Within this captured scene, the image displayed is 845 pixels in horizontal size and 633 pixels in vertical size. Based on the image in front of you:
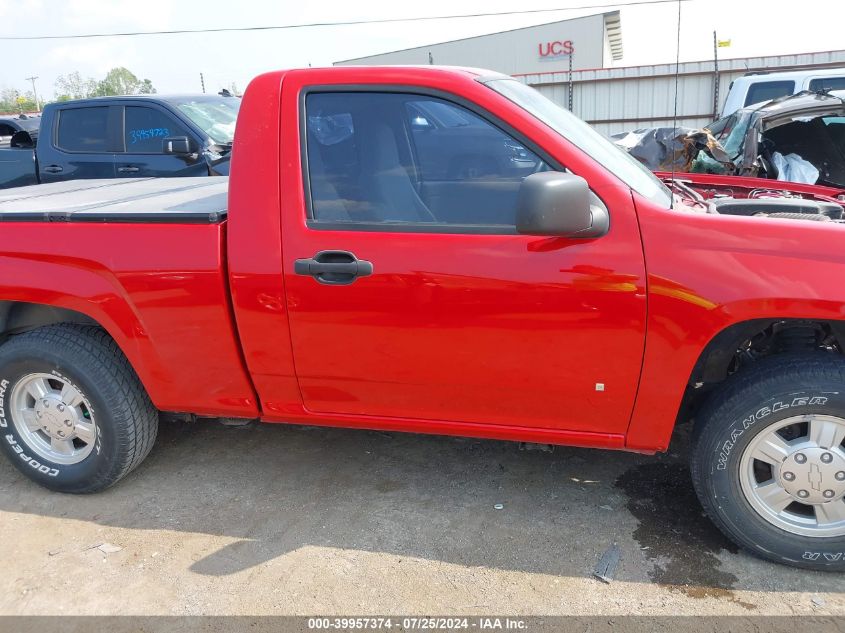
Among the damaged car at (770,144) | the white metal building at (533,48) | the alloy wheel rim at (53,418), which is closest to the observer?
the alloy wheel rim at (53,418)

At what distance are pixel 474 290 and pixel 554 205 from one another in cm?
45

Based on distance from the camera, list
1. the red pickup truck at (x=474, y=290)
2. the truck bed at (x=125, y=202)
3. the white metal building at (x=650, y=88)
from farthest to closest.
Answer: the white metal building at (x=650, y=88) < the truck bed at (x=125, y=202) < the red pickup truck at (x=474, y=290)

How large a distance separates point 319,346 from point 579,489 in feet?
4.71

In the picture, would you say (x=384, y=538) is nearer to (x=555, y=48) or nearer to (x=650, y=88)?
(x=650, y=88)

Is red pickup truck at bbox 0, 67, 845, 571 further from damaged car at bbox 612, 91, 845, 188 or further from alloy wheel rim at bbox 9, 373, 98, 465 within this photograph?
damaged car at bbox 612, 91, 845, 188

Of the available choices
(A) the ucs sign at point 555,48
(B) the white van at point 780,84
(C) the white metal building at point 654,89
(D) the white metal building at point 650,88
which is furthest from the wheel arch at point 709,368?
(A) the ucs sign at point 555,48

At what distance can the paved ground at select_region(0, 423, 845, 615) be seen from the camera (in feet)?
8.46

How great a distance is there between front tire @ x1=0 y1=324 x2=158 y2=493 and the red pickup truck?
0.67 ft

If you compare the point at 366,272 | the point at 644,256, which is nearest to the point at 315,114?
the point at 366,272

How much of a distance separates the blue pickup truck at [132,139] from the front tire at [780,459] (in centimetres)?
551

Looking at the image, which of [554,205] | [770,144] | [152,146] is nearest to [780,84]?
[770,144]

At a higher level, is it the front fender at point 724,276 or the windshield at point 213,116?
the windshield at point 213,116

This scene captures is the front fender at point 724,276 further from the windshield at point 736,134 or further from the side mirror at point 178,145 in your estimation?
the side mirror at point 178,145

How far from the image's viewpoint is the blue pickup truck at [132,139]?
6922 millimetres
